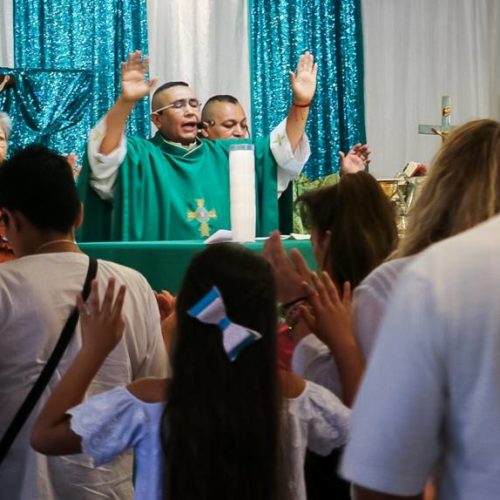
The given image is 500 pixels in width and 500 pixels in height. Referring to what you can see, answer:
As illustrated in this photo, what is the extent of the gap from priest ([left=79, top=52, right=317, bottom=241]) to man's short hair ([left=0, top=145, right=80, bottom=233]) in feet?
6.07

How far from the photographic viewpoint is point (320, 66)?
764cm

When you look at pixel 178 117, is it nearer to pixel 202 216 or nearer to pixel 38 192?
pixel 202 216

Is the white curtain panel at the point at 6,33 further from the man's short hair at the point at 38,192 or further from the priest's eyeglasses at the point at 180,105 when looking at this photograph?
the man's short hair at the point at 38,192

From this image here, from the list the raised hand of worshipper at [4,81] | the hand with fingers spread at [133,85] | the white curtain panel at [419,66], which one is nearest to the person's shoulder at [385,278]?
the hand with fingers spread at [133,85]

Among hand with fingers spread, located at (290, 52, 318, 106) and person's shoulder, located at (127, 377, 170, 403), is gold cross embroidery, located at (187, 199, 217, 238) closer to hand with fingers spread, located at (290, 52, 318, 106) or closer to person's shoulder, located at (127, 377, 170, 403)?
hand with fingers spread, located at (290, 52, 318, 106)

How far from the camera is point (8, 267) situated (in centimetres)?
195

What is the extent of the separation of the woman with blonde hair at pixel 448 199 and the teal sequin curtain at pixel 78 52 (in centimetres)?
489

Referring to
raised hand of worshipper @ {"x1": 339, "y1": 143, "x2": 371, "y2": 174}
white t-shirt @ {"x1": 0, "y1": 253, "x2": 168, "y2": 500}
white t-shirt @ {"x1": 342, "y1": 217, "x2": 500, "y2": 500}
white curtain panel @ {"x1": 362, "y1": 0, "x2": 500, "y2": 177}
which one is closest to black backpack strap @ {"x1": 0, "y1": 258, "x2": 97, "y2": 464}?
white t-shirt @ {"x1": 0, "y1": 253, "x2": 168, "y2": 500}

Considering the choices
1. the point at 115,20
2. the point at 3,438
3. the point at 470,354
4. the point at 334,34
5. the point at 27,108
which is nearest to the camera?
the point at 470,354

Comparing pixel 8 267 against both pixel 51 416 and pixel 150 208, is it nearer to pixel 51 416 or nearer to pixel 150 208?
pixel 51 416

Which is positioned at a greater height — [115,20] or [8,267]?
[115,20]

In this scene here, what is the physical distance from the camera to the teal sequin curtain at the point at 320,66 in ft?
24.4

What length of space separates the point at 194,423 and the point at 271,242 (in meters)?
0.51

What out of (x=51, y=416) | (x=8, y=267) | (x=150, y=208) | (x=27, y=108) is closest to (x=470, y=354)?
(x=51, y=416)
